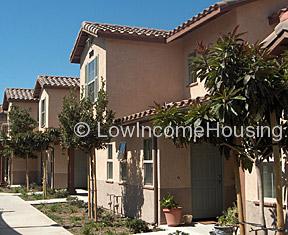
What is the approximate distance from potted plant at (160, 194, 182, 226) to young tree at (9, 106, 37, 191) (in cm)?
1217

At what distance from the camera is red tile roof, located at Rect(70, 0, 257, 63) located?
12406 mm

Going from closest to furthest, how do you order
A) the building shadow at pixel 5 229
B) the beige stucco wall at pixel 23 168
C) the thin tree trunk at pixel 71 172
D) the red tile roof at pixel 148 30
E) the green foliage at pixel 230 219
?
the green foliage at pixel 230 219 < the building shadow at pixel 5 229 < the red tile roof at pixel 148 30 < the thin tree trunk at pixel 71 172 < the beige stucco wall at pixel 23 168

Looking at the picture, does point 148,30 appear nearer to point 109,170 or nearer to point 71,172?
point 109,170

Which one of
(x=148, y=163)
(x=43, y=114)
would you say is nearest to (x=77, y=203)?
(x=148, y=163)

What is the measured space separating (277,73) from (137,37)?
436 inches

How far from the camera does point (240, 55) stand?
601cm

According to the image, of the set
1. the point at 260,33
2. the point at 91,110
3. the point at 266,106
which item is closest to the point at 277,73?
the point at 266,106

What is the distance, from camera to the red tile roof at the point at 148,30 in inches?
488

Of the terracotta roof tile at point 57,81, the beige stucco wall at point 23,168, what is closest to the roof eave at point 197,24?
the terracotta roof tile at point 57,81

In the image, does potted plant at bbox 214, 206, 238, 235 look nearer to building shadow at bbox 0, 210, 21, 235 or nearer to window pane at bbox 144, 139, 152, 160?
window pane at bbox 144, 139, 152, 160

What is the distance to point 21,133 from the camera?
22953 mm

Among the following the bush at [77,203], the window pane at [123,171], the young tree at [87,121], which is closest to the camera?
the young tree at [87,121]

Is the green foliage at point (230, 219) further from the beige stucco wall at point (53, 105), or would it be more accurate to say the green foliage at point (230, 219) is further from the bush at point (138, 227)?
the beige stucco wall at point (53, 105)

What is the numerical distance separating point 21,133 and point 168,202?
13.1 meters
